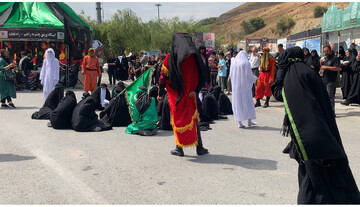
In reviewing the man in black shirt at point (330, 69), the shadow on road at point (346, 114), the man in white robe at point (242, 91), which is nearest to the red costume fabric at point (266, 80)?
the man in black shirt at point (330, 69)

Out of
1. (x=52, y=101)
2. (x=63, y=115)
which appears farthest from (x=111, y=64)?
(x=63, y=115)

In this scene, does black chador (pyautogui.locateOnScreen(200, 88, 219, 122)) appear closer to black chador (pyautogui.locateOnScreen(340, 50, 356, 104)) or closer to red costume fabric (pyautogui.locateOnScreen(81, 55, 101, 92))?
black chador (pyautogui.locateOnScreen(340, 50, 356, 104))

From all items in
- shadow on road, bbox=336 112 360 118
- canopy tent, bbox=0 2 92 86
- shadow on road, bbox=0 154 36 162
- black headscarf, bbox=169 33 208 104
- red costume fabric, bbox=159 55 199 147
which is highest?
canopy tent, bbox=0 2 92 86

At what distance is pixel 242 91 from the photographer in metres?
8.86

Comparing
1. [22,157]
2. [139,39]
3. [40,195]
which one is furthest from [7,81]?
[139,39]

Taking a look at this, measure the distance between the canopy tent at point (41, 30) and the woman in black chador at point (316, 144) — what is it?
1769cm

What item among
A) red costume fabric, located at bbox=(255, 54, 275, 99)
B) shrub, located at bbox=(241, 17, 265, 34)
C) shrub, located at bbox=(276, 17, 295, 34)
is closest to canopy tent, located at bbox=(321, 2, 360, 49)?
red costume fabric, located at bbox=(255, 54, 275, 99)

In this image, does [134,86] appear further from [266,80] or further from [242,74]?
[266,80]

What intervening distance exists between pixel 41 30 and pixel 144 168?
1564 centimetres

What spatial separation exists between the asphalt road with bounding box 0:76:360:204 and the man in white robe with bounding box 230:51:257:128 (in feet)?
1.07

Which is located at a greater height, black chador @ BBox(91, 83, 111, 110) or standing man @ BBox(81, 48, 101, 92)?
standing man @ BBox(81, 48, 101, 92)

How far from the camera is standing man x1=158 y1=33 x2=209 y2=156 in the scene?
608cm

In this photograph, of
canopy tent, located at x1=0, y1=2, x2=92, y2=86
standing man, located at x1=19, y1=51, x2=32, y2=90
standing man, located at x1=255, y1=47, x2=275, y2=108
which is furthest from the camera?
canopy tent, located at x1=0, y1=2, x2=92, y2=86

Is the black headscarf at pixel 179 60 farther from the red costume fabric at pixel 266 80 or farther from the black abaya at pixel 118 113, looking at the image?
the red costume fabric at pixel 266 80
